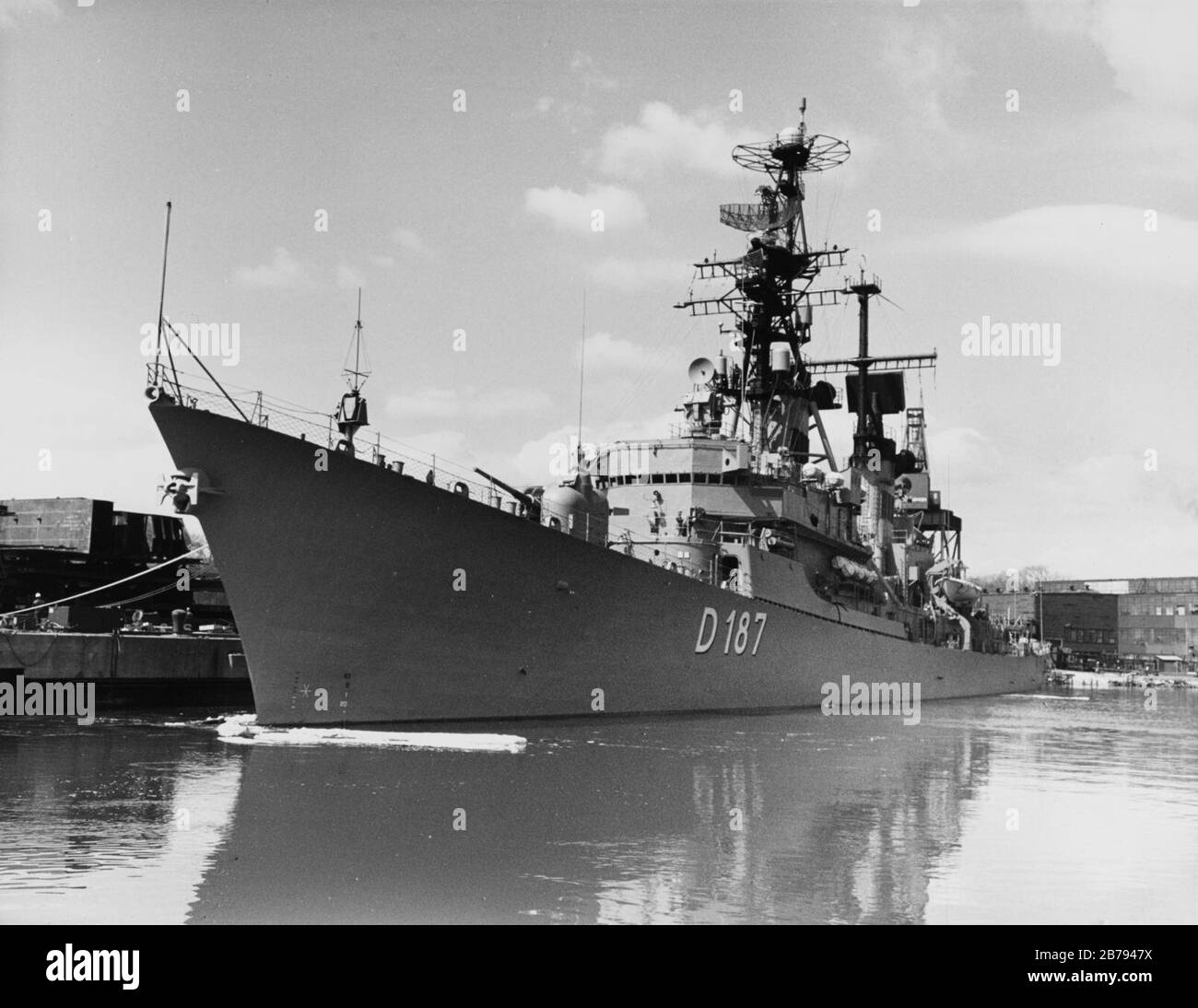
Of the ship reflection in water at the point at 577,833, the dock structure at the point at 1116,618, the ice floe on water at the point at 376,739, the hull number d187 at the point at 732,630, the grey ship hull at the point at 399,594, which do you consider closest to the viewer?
the ship reflection in water at the point at 577,833

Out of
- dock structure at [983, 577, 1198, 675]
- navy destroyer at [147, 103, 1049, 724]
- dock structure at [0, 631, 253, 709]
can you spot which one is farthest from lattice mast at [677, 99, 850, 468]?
dock structure at [983, 577, 1198, 675]

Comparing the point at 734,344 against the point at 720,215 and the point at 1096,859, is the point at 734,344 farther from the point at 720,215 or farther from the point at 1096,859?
the point at 1096,859

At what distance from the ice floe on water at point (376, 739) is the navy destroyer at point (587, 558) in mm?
258

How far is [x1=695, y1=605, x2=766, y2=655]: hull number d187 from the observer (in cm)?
1698

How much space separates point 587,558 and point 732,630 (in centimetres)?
416

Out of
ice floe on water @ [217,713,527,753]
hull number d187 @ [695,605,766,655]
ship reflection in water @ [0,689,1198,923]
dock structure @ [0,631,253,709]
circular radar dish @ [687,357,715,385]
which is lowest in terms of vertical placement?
ship reflection in water @ [0,689,1198,923]

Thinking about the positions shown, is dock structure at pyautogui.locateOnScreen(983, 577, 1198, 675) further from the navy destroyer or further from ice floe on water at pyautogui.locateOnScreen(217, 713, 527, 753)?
ice floe on water at pyautogui.locateOnScreen(217, 713, 527, 753)

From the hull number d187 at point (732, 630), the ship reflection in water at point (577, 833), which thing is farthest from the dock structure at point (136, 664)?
the hull number d187 at point (732, 630)

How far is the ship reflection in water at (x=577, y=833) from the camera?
20.7 feet

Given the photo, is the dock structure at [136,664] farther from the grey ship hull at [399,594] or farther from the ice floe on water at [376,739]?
the grey ship hull at [399,594]

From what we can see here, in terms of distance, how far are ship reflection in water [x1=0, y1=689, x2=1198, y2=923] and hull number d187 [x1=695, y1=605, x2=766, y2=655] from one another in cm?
247

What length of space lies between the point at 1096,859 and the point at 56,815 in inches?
299
